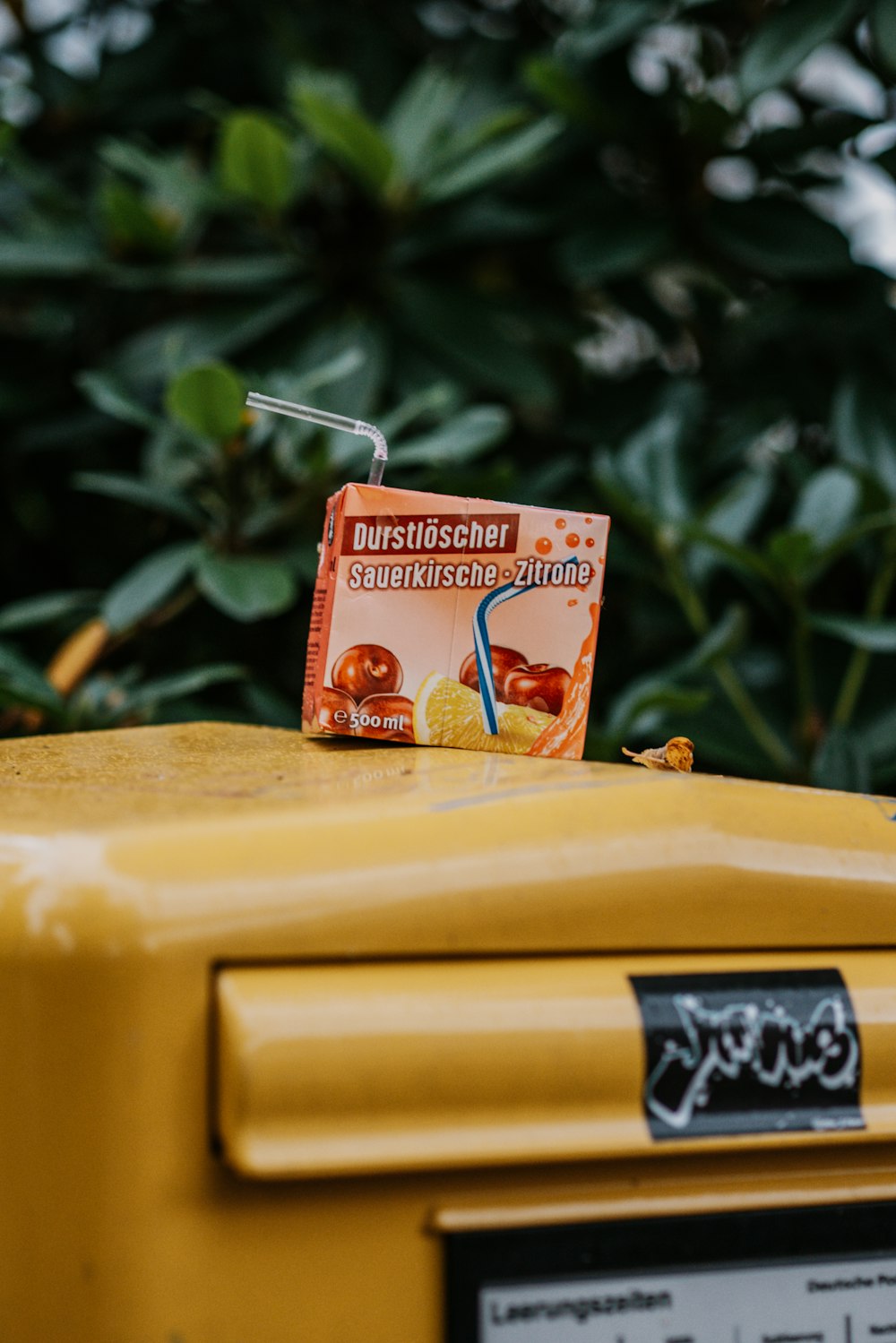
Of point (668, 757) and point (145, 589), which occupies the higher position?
point (145, 589)

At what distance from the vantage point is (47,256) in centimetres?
175

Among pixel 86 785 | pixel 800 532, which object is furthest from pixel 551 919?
pixel 800 532

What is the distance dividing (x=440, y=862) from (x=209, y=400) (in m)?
0.91

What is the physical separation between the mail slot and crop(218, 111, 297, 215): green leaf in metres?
1.27

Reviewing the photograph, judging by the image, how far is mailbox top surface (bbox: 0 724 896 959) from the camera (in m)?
0.49

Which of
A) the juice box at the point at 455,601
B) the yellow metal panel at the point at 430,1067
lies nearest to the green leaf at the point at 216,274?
the juice box at the point at 455,601

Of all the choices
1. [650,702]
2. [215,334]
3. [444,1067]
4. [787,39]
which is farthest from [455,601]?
[787,39]

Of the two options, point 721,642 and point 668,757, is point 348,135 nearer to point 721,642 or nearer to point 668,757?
point 721,642

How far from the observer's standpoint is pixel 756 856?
0.57 m

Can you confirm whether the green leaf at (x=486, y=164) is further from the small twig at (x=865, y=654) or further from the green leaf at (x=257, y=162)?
the small twig at (x=865, y=654)

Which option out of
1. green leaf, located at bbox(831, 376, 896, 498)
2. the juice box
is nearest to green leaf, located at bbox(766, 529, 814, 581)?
green leaf, located at bbox(831, 376, 896, 498)

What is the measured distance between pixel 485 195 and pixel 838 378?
2.03 feet

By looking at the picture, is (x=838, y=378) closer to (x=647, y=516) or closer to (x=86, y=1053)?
(x=647, y=516)

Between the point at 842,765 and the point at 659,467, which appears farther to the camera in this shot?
the point at 659,467
